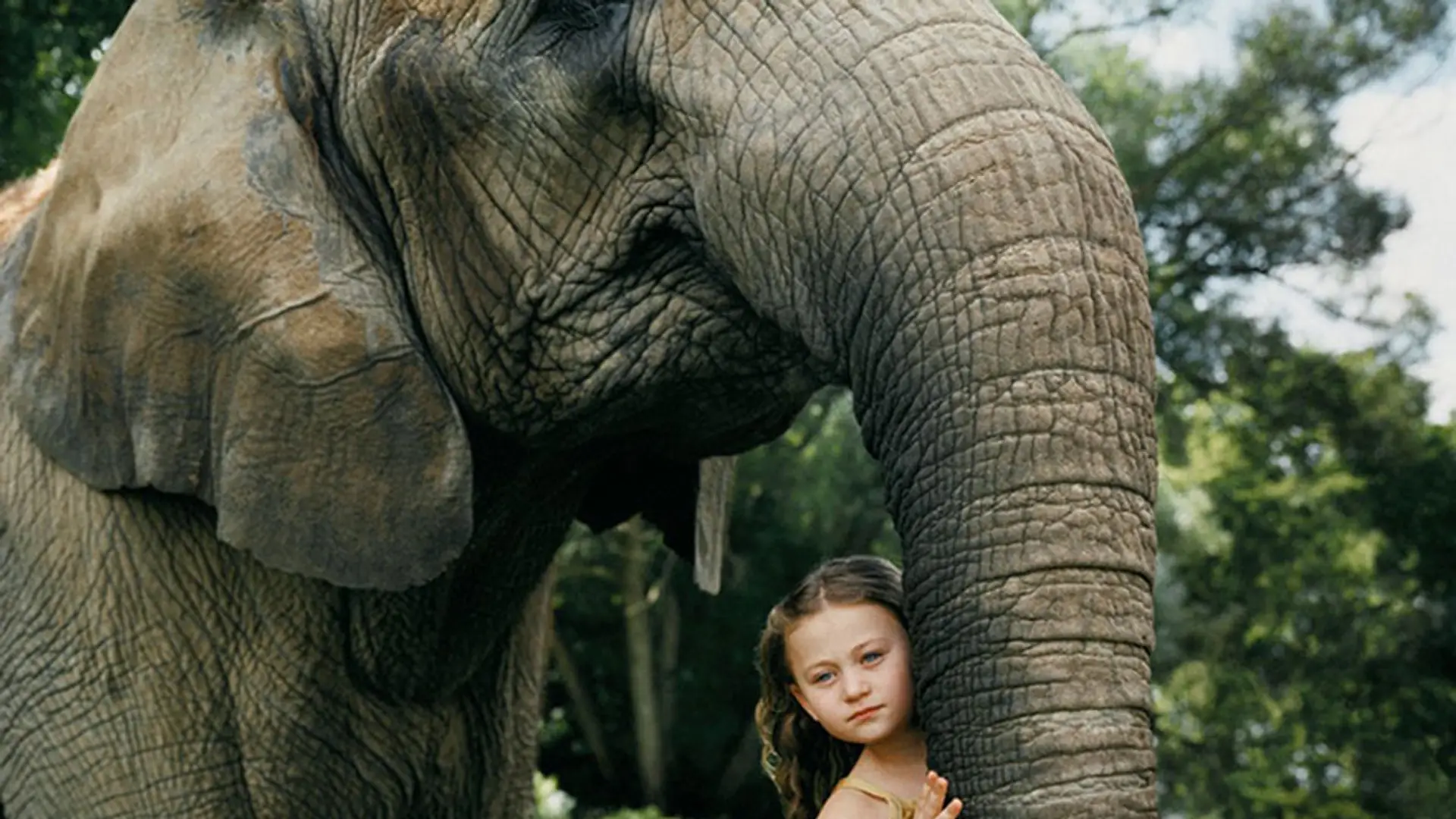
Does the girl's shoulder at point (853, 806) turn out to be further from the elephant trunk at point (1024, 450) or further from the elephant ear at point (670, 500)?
the elephant ear at point (670, 500)

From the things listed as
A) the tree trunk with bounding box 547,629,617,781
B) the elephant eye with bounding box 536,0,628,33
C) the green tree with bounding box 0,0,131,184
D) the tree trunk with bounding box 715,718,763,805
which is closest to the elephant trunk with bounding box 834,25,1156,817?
the elephant eye with bounding box 536,0,628,33

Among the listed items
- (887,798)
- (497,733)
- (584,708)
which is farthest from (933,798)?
(584,708)

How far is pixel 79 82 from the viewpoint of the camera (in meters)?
10.0

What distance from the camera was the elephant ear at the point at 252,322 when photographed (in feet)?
11.9

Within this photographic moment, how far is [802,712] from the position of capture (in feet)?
12.6

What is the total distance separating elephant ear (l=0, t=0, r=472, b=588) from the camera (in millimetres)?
3639

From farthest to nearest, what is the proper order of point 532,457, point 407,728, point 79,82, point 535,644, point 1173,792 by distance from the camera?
point 1173,792
point 79,82
point 535,644
point 407,728
point 532,457

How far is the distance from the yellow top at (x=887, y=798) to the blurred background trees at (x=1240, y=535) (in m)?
13.2

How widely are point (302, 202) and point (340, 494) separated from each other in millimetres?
482

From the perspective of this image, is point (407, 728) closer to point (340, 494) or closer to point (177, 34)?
point (340, 494)

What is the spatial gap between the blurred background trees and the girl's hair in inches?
503

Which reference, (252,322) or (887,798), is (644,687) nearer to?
(252,322)

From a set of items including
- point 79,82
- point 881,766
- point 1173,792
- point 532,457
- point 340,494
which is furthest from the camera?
point 1173,792

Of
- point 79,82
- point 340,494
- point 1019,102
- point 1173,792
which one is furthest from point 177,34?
point 1173,792
